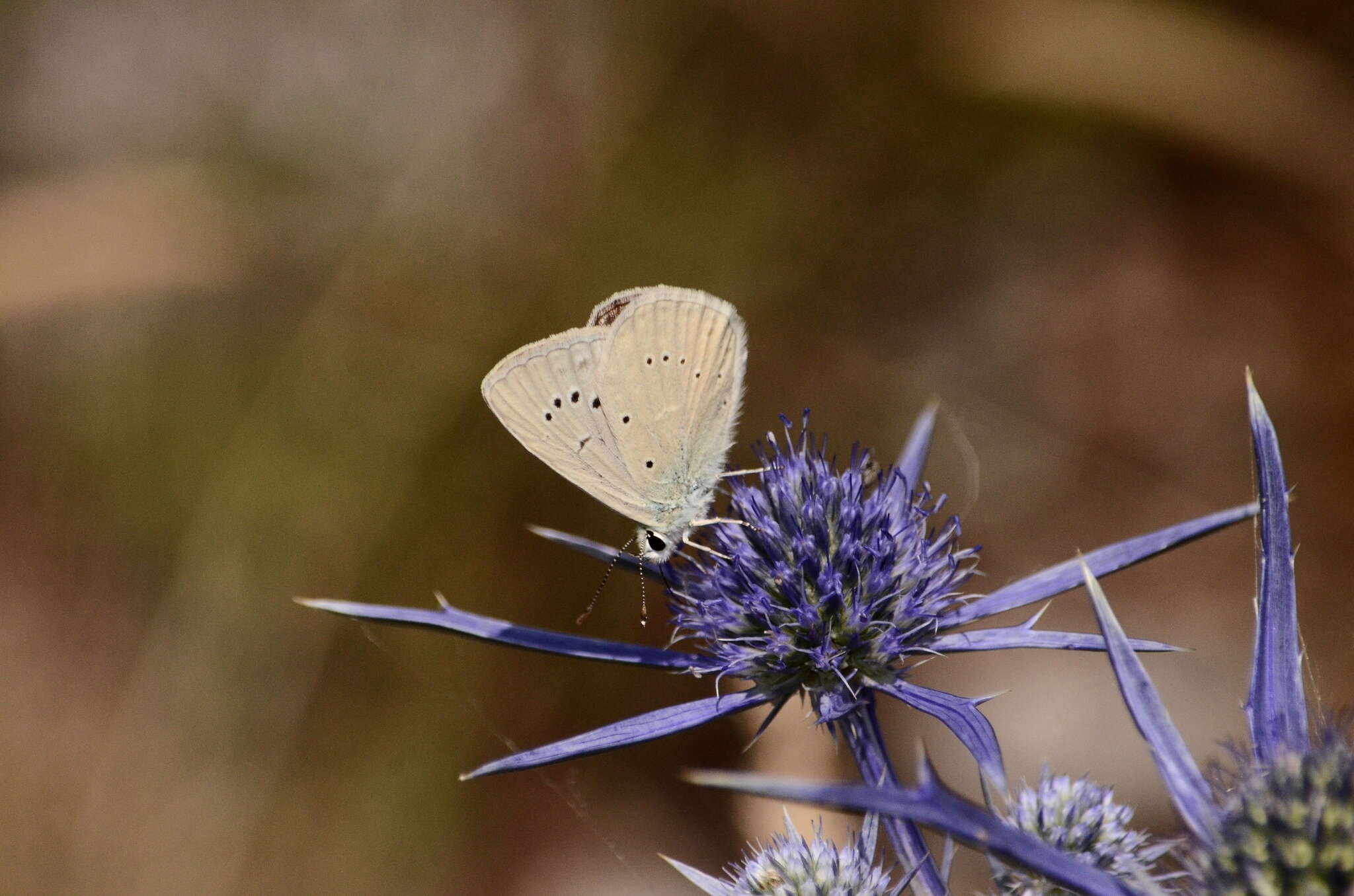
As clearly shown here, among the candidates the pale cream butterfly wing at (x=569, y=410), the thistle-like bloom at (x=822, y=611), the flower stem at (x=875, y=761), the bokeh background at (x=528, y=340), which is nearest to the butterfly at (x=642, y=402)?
the pale cream butterfly wing at (x=569, y=410)

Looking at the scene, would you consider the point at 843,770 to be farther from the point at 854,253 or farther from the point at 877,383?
the point at 854,253

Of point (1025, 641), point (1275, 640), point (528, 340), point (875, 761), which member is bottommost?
point (528, 340)

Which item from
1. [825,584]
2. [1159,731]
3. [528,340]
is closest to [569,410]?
[825,584]

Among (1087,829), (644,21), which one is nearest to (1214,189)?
(644,21)

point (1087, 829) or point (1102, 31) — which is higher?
point (1102, 31)

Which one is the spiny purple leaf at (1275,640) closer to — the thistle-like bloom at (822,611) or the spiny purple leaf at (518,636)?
the thistle-like bloom at (822,611)

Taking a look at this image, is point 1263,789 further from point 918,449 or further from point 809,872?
point 918,449

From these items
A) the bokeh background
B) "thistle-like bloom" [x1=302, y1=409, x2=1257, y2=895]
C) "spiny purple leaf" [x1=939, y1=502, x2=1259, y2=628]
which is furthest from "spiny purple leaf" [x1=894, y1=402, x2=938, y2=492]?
the bokeh background
